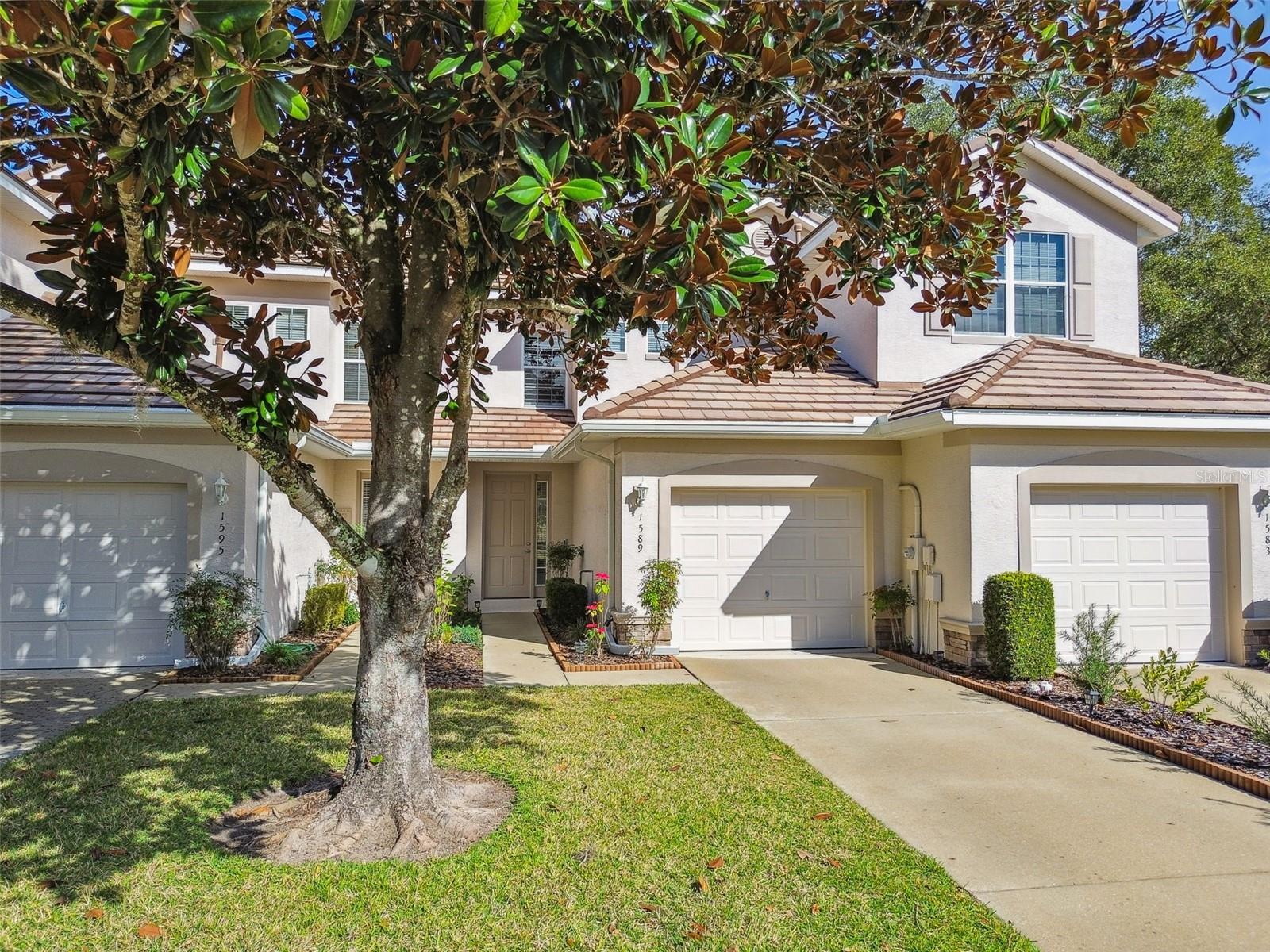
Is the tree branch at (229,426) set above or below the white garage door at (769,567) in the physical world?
above

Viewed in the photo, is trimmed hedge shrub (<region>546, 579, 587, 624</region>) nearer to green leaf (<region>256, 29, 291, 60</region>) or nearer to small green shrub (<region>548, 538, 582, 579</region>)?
small green shrub (<region>548, 538, 582, 579</region>)

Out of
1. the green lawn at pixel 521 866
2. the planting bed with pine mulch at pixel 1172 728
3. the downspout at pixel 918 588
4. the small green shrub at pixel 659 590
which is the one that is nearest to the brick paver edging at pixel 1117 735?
the planting bed with pine mulch at pixel 1172 728

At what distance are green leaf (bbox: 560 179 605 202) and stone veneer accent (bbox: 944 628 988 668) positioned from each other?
26.9 feet

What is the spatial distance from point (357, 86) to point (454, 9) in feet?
4.54

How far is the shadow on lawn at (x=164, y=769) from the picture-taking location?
14.9 ft

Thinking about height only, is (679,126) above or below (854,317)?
below

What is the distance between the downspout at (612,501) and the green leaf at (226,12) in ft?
27.7

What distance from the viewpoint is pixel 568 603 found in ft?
41.8

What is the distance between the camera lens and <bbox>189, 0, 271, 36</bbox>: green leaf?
2.14 metres

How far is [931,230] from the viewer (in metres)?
5.21

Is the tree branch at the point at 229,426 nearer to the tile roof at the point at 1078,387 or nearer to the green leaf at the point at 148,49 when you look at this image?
the green leaf at the point at 148,49

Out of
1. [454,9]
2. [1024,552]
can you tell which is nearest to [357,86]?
[454,9]

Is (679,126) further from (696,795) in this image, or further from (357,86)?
(696,795)

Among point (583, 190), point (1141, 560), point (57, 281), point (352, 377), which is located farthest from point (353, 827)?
point (352, 377)
